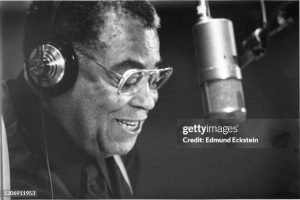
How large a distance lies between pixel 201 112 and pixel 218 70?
0.28 m

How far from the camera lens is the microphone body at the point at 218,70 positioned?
2.67m

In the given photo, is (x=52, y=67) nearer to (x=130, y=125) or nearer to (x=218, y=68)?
(x=130, y=125)

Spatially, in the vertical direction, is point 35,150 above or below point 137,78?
below

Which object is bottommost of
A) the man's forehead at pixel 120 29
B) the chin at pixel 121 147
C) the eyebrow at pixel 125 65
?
the chin at pixel 121 147

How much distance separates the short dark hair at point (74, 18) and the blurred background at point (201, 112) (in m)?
0.07

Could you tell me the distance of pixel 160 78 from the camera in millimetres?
2771

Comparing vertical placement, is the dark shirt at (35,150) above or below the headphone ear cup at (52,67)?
below

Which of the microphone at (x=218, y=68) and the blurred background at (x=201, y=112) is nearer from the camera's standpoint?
the microphone at (x=218, y=68)

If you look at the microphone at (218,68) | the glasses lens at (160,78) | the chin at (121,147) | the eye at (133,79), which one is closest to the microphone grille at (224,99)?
the microphone at (218,68)

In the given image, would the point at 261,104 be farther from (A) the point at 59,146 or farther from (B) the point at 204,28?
(A) the point at 59,146

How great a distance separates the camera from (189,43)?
2.78 m

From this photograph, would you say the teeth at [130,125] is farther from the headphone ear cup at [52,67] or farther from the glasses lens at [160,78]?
the headphone ear cup at [52,67]

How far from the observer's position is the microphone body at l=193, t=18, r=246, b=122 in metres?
2.67

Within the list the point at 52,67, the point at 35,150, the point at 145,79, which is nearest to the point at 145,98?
the point at 145,79
